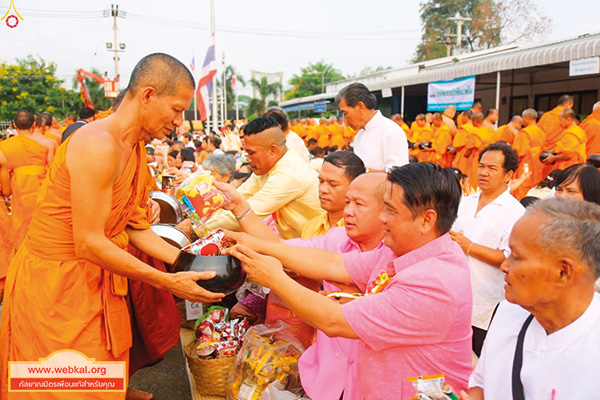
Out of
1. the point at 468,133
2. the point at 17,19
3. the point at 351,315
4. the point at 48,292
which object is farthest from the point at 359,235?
the point at 468,133

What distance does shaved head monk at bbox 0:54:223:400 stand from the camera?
2.14 metres

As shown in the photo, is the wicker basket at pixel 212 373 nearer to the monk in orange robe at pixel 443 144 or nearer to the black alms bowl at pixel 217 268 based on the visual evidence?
the black alms bowl at pixel 217 268

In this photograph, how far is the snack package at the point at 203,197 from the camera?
2609 millimetres

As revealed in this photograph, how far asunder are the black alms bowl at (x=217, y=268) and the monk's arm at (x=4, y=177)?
15.3ft

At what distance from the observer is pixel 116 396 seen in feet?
7.58

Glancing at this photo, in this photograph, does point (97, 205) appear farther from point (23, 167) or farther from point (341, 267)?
point (23, 167)

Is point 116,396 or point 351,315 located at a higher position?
point 351,315

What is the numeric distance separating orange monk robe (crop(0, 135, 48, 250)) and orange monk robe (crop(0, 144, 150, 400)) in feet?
13.3

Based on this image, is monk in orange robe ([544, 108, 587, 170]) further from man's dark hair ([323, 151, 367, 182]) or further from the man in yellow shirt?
man's dark hair ([323, 151, 367, 182])

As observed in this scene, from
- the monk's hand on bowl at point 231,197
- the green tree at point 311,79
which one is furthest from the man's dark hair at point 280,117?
the green tree at point 311,79

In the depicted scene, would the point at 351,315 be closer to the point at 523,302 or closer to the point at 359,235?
the point at 523,302

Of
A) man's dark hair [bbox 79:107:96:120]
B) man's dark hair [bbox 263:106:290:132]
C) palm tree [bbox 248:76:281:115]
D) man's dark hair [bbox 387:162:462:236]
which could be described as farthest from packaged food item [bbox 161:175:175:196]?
palm tree [bbox 248:76:281:115]

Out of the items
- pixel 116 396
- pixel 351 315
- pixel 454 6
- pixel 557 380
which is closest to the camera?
pixel 557 380

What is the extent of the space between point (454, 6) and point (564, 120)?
1472 inches
